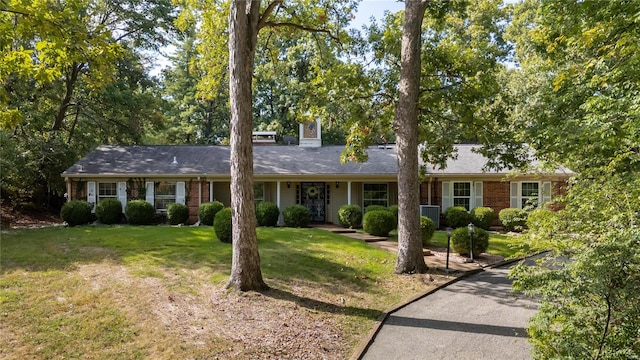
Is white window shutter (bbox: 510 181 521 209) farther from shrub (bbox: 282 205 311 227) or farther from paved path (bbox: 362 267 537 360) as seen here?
paved path (bbox: 362 267 537 360)

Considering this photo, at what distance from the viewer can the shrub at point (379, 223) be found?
557 inches

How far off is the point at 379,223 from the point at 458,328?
7778mm

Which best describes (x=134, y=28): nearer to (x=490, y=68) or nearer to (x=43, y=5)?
(x=43, y=5)

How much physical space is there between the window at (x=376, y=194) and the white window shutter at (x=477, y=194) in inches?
157

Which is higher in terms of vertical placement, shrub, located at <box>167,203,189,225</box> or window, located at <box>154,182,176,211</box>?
window, located at <box>154,182,176,211</box>

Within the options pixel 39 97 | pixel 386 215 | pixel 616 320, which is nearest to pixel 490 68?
pixel 386 215

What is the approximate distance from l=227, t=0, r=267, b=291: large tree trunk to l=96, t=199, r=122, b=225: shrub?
11425mm

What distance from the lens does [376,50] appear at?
12695mm

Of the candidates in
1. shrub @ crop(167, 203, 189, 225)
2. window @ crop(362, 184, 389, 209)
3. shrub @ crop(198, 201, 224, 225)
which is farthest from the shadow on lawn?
window @ crop(362, 184, 389, 209)

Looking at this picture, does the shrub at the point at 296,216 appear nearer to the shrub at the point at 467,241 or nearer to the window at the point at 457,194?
the shrub at the point at 467,241

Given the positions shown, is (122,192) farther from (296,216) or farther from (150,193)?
(296,216)

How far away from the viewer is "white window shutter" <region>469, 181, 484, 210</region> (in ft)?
59.2

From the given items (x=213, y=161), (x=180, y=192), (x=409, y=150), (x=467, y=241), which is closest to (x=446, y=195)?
(x=467, y=241)

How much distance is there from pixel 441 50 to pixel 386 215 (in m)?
5.86
